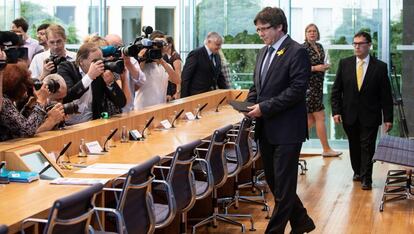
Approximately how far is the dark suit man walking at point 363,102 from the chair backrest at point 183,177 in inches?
142

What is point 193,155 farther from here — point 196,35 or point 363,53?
point 196,35

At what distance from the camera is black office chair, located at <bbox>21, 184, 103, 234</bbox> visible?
3.66 meters

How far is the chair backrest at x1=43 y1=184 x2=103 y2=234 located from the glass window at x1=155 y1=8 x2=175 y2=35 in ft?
32.9

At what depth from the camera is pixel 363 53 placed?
9.33 m

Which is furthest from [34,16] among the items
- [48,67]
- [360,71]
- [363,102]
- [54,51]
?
[48,67]

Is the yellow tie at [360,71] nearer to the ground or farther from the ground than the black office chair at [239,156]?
farther from the ground

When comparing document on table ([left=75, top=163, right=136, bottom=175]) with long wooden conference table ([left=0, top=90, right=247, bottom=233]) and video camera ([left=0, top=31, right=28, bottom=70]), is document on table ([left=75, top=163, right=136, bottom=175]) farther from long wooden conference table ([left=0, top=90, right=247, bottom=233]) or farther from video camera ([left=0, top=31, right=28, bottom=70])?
video camera ([left=0, top=31, right=28, bottom=70])

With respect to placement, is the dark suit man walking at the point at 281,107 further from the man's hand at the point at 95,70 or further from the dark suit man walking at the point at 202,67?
the dark suit man walking at the point at 202,67

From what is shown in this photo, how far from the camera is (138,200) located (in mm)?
4770

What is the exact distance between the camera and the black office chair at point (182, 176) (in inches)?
215

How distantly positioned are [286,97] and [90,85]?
1730 mm

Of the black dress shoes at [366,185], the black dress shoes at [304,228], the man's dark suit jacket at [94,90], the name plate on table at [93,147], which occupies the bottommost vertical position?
the black dress shoes at [366,185]

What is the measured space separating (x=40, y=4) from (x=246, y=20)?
10.3 ft

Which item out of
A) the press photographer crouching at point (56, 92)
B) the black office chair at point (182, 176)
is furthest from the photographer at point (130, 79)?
the black office chair at point (182, 176)
